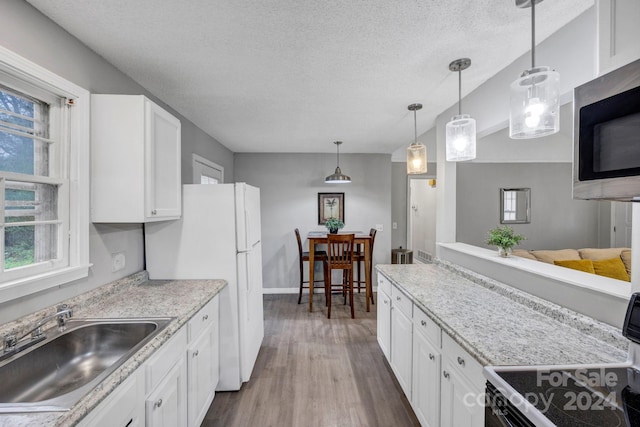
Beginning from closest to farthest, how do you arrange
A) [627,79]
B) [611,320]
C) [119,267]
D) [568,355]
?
[627,79] → [568,355] → [611,320] → [119,267]

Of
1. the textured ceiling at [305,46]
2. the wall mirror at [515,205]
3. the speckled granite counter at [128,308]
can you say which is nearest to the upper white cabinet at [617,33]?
the textured ceiling at [305,46]

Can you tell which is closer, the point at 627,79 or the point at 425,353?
the point at 627,79

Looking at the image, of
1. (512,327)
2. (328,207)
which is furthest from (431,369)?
(328,207)

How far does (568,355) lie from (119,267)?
2.52 m

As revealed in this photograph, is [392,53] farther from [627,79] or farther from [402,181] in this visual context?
[402,181]

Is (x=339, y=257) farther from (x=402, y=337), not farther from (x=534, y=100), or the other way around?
(x=534, y=100)

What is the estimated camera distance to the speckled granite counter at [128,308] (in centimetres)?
81

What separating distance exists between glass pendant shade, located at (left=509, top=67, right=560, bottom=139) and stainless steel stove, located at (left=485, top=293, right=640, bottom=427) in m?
0.72

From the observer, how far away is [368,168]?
4.96 m

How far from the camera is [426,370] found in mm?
1655

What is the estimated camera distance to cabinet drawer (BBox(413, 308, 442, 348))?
1.51 metres

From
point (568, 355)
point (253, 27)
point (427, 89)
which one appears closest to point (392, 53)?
point (427, 89)

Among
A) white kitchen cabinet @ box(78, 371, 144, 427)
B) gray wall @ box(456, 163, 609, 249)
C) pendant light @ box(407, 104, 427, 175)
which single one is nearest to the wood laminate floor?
white kitchen cabinet @ box(78, 371, 144, 427)

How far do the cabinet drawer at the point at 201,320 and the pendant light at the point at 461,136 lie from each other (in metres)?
1.86
